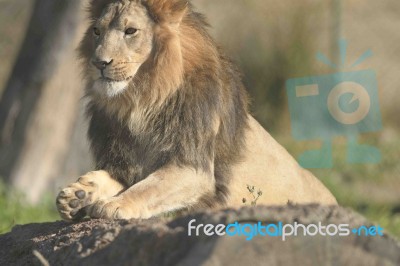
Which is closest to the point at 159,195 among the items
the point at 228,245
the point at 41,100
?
the point at 228,245

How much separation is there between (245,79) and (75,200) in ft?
12.3

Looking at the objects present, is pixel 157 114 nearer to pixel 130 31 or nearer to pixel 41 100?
pixel 130 31

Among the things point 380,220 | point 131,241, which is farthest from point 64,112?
point 131,241

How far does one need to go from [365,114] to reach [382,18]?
2.78 metres

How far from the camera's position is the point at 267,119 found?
13.8 meters

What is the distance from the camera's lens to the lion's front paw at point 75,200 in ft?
16.8

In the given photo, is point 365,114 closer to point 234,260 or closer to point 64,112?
point 64,112

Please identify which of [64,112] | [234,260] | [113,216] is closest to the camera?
[234,260]

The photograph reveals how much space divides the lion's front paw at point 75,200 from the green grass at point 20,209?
293 centimetres

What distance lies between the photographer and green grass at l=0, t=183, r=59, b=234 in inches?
340

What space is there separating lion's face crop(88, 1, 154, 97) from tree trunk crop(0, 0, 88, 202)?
482cm

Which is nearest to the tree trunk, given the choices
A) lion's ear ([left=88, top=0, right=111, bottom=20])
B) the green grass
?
the green grass

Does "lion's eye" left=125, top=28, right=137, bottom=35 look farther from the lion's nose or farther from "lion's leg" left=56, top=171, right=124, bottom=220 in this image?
"lion's leg" left=56, top=171, right=124, bottom=220

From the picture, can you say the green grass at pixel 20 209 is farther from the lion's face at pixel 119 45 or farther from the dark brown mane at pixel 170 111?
the lion's face at pixel 119 45
